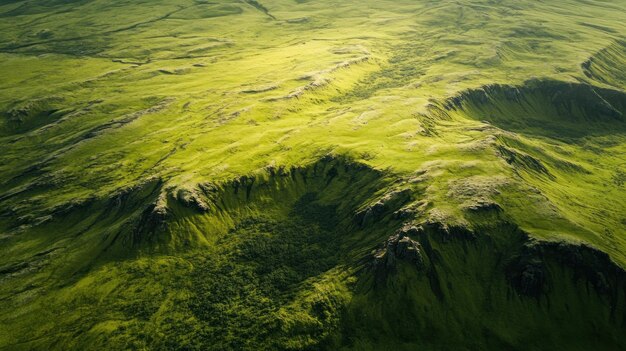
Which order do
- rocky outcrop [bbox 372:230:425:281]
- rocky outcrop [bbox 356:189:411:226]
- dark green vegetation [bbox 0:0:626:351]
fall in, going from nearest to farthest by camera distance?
1. dark green vegetation [bbox 0:0:626:351]
2. rocky outcrop [bbox 372:230:425:281]
3. rocky outcrop [bbox 356:189:411:226]

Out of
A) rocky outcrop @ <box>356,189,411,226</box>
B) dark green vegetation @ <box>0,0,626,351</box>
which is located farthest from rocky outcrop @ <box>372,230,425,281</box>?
rocky outcrop @ <box>356,189,411,226</box>

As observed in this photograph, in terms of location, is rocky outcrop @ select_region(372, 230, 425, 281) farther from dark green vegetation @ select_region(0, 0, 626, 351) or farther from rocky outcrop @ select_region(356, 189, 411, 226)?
rocky outcrop @ select_region(356, 189, 411, 226)

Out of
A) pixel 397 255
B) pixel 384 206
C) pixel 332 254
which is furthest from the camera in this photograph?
pixel 384 206

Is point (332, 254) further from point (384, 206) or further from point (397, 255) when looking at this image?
point (397, 255)

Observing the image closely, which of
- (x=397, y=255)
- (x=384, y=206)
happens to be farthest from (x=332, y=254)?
(x=397, y=255)

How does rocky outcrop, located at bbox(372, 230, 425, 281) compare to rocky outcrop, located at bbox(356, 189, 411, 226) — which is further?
rocky outcrop, located at bbox(356, 189, 411, 226)

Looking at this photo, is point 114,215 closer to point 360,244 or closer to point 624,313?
point 360,244

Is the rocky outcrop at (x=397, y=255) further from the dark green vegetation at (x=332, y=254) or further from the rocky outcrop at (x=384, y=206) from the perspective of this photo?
the rocky outcrop at (x=384, y=206)

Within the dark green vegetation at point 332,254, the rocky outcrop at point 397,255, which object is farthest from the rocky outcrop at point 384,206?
the rocky outcrop at point 397,255

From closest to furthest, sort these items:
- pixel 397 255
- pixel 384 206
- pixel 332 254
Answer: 1. pixel 397 255
2. pixel 332 254
3. pixel 384 206

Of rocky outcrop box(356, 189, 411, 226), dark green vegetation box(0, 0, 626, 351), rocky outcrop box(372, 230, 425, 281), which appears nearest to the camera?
dark green vegetation box(0, 0, 626, 351)

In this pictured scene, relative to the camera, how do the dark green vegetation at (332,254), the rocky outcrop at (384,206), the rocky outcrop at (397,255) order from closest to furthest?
the dark green vegetation at (332,254)
the rocky outcrop at (397,255)
the rocky outcrop at (384,206)
